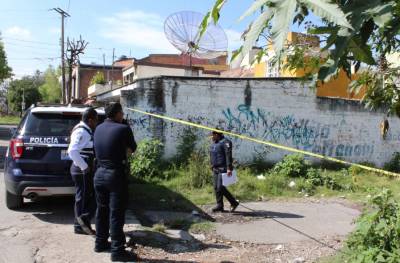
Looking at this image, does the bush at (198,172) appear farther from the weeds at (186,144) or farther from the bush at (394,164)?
the bush at (394,164)

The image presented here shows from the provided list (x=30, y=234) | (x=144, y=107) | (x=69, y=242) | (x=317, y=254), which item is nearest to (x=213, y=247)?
(x=317, y=254)

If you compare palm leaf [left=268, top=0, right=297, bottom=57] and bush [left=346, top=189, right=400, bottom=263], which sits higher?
palm leaf [left=268, top=0, right=297, bottom=57]

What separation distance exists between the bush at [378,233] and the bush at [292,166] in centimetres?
772

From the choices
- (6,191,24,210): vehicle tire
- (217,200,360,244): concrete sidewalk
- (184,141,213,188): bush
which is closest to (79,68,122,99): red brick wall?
(184,141,213,188): bush

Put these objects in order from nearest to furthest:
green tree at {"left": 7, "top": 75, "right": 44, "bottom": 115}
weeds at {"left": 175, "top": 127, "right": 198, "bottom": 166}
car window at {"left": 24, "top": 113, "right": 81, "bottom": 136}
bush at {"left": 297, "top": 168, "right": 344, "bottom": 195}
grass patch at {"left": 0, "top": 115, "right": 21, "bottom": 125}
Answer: car window at {"left": 24, "top": 113, "right": 81, "bottom": 136} < bush at {"left": 297, "top": 168, "right": 344, "bottom": 195} < weeds at {"left": 175, "top": 127, "right": 198, "bottom": 166} < grass patch at {"left": 0, "top": 115, "right": 21, "bottom": 125} < green tree at {"left": 7, "top": 75, "right": 44, "bottom": 115}

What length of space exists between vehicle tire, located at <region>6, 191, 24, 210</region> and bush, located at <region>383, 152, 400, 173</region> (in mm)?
11622

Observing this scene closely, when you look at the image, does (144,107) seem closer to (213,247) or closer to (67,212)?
(67,212)

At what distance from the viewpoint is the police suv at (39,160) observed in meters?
7.16

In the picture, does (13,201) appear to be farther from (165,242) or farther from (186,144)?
(186,144)

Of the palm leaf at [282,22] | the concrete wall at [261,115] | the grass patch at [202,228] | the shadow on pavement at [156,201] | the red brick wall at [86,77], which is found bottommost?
the shadow on pavement at [156,201]

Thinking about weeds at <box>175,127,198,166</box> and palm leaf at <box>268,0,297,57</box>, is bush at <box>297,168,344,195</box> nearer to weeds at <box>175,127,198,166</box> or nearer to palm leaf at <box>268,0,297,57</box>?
weeds at <box>175,127,198,166</box>

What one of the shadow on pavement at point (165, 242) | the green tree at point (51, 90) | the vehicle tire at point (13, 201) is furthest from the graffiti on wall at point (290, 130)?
the green tree at point (51, 90)

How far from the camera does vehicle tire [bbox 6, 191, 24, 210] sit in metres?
7.87

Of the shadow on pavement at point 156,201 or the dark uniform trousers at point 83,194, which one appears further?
the shadow on pavement at point 156,201
